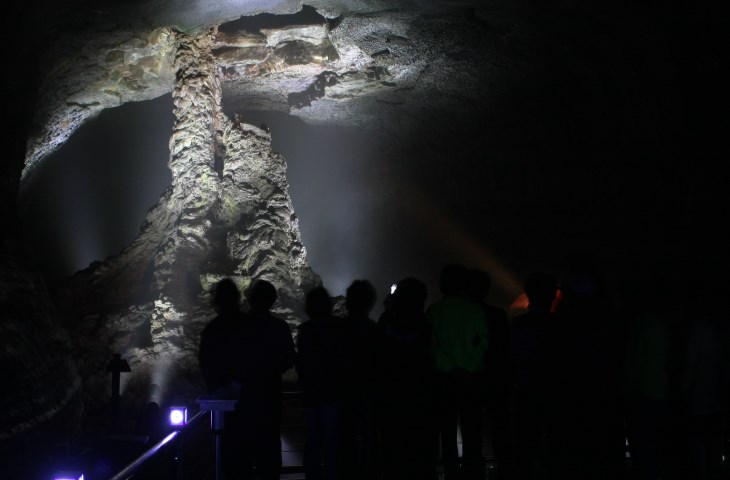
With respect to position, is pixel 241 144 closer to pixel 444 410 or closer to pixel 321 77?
pixel 321 77

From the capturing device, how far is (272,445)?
12.0 ft

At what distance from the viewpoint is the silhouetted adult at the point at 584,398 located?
364 centimetres

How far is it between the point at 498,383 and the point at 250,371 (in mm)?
1424

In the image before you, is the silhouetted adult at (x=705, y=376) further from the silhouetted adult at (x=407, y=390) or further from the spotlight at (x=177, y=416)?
the spotlight at (x=177, y=416)

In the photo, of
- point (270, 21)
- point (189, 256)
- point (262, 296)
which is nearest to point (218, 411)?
point (262, 296)

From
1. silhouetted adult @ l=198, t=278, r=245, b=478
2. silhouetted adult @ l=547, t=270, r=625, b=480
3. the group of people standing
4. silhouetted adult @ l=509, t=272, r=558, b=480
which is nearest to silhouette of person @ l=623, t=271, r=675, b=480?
the group of people standing

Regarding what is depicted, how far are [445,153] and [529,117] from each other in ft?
7.88

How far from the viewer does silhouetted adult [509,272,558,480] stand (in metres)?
4.00

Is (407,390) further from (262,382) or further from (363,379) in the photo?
(262,382)

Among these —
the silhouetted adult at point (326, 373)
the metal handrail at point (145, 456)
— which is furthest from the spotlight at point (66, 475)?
the silhouetted adult at point (326, 373)

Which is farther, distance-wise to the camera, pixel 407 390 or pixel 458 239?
pixel 458 239

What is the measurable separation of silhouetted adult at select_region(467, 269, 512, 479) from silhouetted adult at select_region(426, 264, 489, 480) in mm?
69

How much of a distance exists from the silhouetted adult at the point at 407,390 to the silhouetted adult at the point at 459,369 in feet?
0.26

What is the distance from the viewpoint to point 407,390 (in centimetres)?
362
